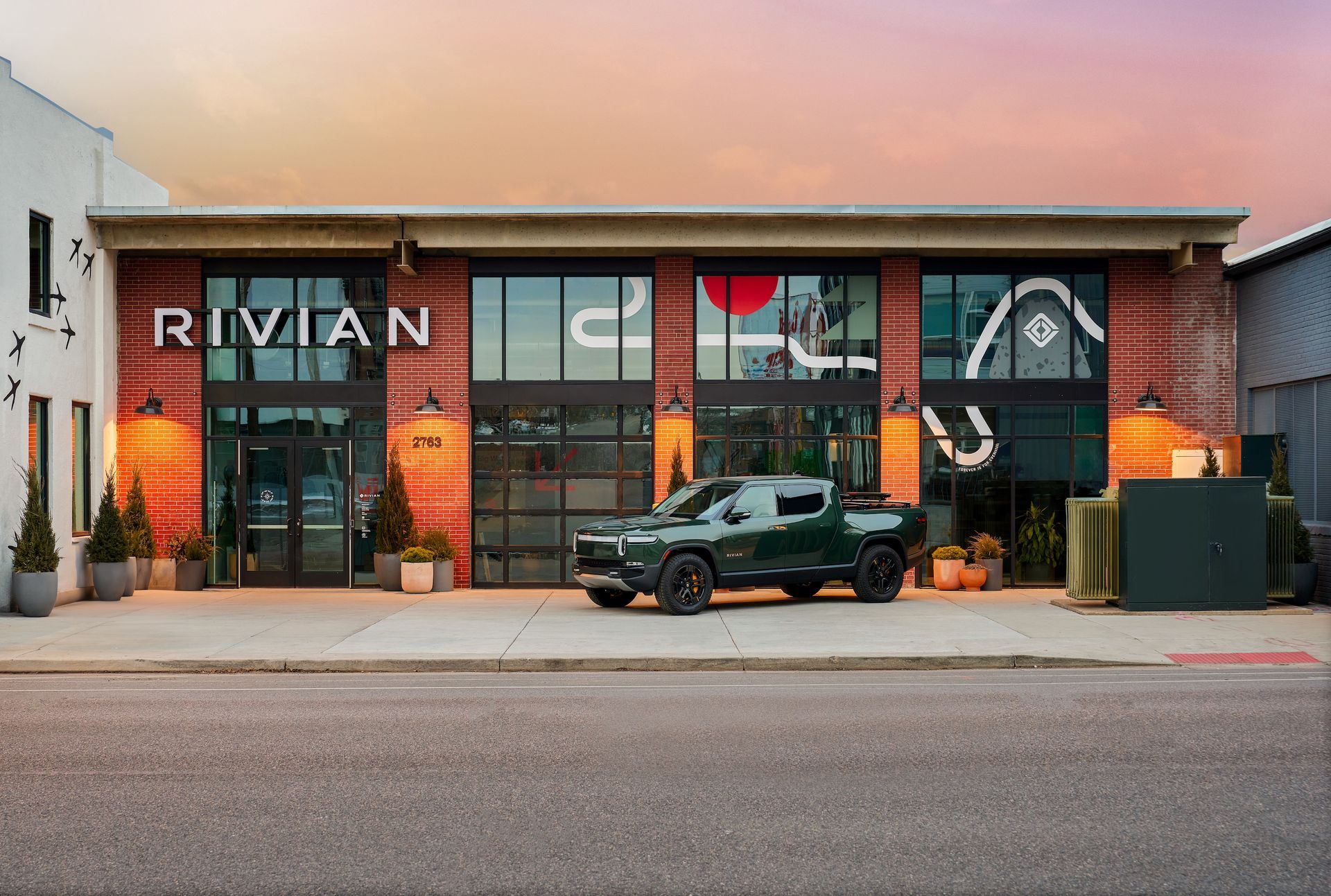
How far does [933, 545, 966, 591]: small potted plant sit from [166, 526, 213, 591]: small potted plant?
42.1 ft

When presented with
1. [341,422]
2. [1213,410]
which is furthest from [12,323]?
[1213,410]

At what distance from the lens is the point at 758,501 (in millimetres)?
16656

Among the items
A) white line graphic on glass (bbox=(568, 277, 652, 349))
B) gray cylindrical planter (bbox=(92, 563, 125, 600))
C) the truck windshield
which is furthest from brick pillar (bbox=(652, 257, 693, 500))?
gray cylindrical planter (bbox=(92, 563, 125, 600))

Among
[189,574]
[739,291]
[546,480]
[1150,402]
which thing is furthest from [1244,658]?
[189,574]

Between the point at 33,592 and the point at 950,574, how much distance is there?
47.4 ft

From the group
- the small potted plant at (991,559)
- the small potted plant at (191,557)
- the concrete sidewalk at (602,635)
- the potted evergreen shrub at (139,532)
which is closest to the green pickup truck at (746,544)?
the concrete sidewalk at (602,635)

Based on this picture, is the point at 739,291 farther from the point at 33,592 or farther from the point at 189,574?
the point at 33,592

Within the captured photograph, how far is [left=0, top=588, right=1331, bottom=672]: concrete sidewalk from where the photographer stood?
12023mm

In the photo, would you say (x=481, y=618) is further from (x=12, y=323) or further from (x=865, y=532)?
(x=12, y=323)

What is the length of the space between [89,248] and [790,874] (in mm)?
17995

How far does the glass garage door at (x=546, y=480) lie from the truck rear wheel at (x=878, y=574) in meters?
4.45

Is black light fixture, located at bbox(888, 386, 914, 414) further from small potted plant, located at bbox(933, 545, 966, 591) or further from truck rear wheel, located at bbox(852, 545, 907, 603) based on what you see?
truck rear wheel, located at bbox(852, 545, 907, 603)

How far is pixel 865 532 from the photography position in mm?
17203

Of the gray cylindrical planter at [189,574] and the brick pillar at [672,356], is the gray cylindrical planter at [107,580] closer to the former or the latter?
the gray cylindrical planter at [189,574]
